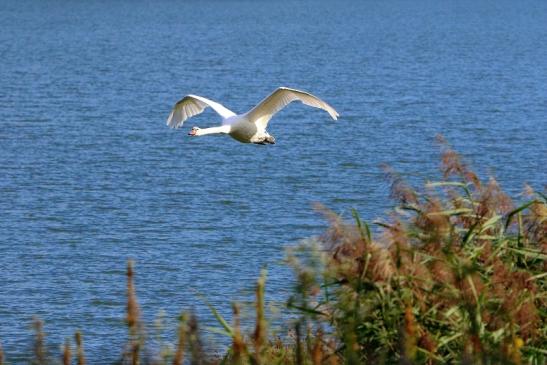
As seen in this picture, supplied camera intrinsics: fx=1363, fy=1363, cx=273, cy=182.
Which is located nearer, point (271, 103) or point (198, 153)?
point (271, 103)

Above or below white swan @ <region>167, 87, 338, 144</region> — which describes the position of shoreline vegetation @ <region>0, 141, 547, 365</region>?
below

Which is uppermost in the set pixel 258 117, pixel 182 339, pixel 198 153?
pixel 258 117

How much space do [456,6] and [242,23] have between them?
64828mm

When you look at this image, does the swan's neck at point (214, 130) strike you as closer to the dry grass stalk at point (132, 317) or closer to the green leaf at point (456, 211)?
the green leaf at point (456, 211)

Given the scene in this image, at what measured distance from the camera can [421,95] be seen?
69.1 m

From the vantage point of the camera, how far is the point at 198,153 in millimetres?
50062

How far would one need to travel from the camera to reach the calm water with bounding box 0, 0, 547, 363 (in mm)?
30688

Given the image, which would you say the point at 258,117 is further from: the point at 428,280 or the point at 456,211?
the point at 428,280

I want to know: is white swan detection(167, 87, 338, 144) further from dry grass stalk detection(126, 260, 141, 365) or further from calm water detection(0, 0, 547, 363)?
dry grass stalk detection(126, 260, 141, 365)

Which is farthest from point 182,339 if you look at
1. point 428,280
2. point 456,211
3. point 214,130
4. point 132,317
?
point 214,130

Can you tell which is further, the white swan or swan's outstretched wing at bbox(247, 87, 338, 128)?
swan's outstretched wing at bbox(247, 87, 338, 128)

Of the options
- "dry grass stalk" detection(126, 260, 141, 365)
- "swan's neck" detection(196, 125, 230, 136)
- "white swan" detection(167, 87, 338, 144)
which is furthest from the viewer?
"white swan" detection(167, 87, 338, 144)

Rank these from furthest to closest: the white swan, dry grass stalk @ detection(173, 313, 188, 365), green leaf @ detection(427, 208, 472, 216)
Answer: the white swan
green leaf @ detection(427, 208, 472, 216)
dry grass stalk @ detection(173, 313, 188, 365)

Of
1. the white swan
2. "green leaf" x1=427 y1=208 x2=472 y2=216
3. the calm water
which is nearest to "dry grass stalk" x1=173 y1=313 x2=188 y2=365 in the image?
"green leaf" x1=427 y1=208 x2=472 y2=216
